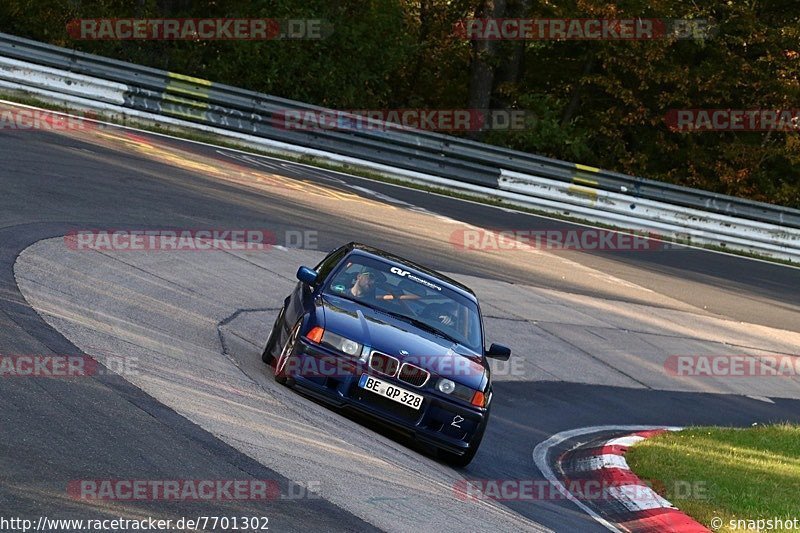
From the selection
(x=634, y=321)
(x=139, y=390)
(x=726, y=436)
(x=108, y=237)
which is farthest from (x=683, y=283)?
(x=139, y=390)

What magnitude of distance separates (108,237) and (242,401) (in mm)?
5660

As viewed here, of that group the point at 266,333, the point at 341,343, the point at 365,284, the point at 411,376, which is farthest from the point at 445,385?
the point at 266,333

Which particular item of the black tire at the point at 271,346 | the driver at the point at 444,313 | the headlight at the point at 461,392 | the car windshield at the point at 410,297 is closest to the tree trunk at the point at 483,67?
the car windshield at the point at 410,297

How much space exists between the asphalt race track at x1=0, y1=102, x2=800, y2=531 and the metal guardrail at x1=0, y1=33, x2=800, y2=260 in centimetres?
128

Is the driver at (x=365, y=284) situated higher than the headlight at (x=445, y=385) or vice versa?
the driver at (x=365, y=284)

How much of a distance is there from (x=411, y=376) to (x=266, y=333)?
3.45 m

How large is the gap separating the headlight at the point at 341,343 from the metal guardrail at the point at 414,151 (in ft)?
47.6

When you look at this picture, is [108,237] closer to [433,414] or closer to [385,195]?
[433,414]

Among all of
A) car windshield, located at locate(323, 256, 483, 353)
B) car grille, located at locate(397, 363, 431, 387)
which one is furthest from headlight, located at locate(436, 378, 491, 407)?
car windshield, located at locate(323, 256, 483, 353)

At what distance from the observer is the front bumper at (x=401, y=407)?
964 cm

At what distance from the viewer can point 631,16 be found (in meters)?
31.5

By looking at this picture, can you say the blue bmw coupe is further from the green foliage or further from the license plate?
the green foliage

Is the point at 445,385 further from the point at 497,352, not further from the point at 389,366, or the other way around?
the point at 497,352

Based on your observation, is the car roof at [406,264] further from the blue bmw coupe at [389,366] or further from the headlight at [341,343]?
the headlight at [341,343]
